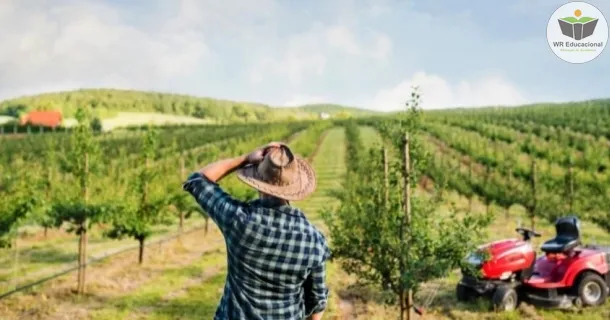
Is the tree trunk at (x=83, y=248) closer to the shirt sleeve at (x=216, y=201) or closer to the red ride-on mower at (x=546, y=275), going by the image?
the red ride-on mower at (x=546, y=275)

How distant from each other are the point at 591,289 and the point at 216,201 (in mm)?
9068

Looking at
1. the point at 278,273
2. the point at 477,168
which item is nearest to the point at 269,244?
the point at 278,273

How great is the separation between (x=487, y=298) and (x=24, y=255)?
12.2 meters

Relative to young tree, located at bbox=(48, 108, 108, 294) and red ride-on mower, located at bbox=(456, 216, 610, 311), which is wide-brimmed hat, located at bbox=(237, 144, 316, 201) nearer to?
red ride-on mower, located at bbox=(456, 216, 610, 311)

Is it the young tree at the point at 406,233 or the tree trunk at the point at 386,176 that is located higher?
the tree trunk at the point at 386,176

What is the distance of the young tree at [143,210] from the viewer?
14438 millimetres

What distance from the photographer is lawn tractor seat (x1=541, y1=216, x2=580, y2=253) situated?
33.1 feet

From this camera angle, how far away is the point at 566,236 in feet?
33.6

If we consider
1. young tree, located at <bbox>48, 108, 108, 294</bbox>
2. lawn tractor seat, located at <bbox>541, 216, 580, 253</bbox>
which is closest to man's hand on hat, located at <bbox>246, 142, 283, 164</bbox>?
lawn tractor seat, located at <bbox>541, 216, 580, 253</bbox>

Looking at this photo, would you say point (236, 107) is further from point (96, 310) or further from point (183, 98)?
Answer: point (96, 310)

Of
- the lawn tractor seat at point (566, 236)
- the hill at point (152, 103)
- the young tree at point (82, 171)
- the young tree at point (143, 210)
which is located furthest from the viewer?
the hill at point (152, 103)

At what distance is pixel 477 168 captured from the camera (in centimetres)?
3862

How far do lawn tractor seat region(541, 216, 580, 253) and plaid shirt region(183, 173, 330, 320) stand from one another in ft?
26.4

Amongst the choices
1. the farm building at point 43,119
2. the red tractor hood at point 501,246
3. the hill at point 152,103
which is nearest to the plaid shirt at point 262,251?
the red tractor hood at point 501,246
